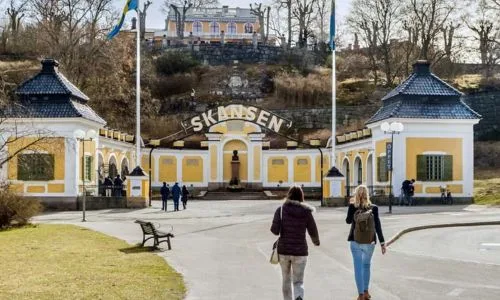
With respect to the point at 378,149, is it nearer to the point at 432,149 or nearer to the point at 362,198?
the point at 432,149

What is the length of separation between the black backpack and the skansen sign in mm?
43306

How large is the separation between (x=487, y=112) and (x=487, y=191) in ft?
71.3

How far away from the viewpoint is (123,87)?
6266 cm

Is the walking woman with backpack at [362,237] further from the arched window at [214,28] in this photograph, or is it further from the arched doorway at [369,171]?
the arched window at [214,28]

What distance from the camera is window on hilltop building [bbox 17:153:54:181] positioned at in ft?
128

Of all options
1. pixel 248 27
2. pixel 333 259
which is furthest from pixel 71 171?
pixel 248 27

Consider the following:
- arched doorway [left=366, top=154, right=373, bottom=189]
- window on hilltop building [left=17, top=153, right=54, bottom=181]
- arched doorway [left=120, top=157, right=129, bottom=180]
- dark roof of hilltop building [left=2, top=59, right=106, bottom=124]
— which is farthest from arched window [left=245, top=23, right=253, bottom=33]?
window on hilltop building [left=17, top=153, right=54, bottom=181]

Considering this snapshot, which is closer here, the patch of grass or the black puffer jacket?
the black puffer jacket

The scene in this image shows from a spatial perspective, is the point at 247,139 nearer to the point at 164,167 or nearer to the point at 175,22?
the point at 164,167

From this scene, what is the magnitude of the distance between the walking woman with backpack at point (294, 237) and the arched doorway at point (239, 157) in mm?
45881

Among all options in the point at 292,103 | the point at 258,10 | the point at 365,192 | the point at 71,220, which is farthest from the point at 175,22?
the point at 365,192

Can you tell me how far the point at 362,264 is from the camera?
1181 centimetres

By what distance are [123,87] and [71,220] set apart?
3372 centimetres

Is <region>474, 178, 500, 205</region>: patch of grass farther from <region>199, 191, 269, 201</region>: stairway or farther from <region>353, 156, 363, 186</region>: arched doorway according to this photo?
<region>199, 191, 269, 201</region>: stairway
